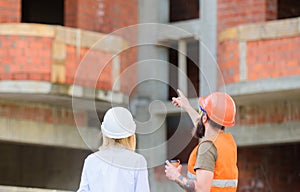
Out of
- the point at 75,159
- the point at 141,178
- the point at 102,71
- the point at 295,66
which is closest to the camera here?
the point at 141,178

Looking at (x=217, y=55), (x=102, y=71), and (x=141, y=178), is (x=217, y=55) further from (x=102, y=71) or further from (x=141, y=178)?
(x=141, y=178)

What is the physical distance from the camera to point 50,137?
1583 centimetres

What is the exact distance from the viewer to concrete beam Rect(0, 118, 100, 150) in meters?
15.2

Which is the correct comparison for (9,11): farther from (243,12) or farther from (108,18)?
(243,12)

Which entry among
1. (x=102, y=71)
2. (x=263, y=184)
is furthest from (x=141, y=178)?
(x=263, y=184)

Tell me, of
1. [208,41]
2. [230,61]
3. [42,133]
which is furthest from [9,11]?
[230,61]

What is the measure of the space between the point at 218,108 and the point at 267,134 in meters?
9.68

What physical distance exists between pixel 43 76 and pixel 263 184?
4.52 metres

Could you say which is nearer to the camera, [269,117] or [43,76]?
[43,76]

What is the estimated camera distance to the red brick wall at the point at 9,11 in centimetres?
1509

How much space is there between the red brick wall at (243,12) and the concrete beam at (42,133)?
2.94 metres

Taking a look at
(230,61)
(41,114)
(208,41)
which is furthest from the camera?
(208,41)

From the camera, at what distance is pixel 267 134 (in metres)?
15.6

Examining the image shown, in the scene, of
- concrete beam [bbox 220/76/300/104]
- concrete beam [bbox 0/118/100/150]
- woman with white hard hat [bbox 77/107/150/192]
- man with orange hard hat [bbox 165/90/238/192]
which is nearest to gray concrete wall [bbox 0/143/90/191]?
concrete beam [bbox 0/118/100/150]
